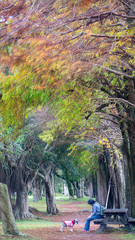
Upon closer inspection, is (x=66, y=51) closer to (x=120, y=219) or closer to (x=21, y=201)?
(x=120, y=219)

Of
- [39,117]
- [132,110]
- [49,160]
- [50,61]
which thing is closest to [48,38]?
[50,61]

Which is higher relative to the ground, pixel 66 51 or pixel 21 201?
pixel 66 51

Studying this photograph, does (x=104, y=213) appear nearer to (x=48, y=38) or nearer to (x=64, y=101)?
(x=64, y=101)

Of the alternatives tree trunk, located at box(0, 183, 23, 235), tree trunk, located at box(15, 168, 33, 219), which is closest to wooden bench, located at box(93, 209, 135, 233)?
tree trunk, located at box(0, 183, 23, 235)

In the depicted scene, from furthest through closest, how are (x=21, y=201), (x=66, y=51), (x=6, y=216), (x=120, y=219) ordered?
(x=21, y=201) < (x=120, y=219) < (x=6, y=216) < (x=66, y=51)

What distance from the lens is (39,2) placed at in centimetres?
752

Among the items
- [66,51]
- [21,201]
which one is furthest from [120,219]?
[21,201]

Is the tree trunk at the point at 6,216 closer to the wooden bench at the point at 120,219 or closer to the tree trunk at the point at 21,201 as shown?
the wooden bench at the point at 120,219

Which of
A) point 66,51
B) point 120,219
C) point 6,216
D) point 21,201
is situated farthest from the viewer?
point 21,201

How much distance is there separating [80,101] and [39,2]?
2.60 metres

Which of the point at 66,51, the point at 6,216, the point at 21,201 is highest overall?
the point at 66,51

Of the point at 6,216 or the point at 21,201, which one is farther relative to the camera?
the point at 21,201

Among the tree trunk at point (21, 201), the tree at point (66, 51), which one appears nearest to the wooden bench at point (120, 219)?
the tree at point (66, 51)

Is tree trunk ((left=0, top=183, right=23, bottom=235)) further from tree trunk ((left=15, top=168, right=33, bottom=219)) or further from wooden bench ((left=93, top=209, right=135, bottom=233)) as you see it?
tree trunk ((left=15, top=168, right=33, bottom=219))
